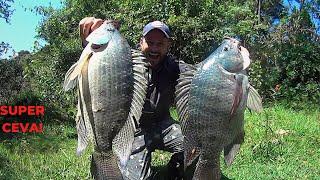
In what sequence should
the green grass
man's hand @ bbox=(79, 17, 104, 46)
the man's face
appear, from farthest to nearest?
the green grass → the man's face → man's hand @ bbox=(79, 17, 104, 46)

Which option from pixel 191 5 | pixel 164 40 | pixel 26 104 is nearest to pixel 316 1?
pixel 191 5

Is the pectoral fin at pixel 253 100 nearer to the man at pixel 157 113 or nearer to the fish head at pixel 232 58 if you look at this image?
the fish head at pixel 232 58

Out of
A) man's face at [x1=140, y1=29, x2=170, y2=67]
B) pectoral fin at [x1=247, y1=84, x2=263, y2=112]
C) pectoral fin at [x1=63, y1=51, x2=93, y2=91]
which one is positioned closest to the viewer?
pectoral fin at [x1=63, y1=51, x2=93, y2=91]

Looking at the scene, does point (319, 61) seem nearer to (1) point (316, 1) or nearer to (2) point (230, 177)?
(1) point (316, 1)

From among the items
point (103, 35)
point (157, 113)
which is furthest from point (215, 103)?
point (157, 113)

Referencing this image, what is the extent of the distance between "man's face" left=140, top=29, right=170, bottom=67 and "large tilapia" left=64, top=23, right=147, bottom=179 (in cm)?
107

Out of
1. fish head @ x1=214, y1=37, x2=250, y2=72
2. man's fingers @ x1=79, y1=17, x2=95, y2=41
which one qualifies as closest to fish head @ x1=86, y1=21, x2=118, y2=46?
man's fingers @ x1=79, y1=17, x2=95, y2=41

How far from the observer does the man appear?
15.4 feet

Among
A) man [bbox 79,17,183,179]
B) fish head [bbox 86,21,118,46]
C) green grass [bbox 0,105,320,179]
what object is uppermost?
fish head [bbox 86,21,118,46]

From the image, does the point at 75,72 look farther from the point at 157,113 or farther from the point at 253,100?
the point at 157,113

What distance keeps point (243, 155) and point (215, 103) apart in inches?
133

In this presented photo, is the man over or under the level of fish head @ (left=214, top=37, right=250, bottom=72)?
under

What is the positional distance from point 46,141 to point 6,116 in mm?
2123

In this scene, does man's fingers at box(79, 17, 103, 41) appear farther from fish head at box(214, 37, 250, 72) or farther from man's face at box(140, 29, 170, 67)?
fish head at box(214, 37, 250, 72)
